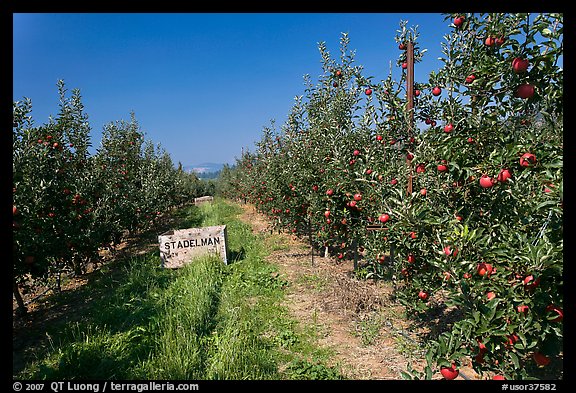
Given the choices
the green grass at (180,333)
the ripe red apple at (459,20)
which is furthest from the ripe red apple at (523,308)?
the ripe red apple at (459,20)

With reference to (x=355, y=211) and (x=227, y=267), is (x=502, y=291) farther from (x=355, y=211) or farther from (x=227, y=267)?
(x=227, y=267)

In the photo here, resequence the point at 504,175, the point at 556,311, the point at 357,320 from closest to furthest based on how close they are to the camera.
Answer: the point at 556,311, the point at 504,175, the point at 357,320

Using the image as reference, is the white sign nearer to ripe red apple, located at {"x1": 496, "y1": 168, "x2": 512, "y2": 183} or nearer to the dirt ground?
the dirt ground

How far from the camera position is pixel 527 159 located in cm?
218

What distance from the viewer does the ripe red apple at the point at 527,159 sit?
7.11ft

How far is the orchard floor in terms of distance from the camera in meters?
3.55

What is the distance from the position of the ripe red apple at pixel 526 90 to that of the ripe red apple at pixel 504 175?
0.59 m

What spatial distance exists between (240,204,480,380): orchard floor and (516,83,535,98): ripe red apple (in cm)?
268

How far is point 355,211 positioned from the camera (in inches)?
234

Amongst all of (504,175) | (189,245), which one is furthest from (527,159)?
(189,245)

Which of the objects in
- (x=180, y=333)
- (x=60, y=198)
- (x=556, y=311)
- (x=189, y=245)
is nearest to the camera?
(x=556, y=311)

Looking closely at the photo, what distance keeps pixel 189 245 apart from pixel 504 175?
6583 mm

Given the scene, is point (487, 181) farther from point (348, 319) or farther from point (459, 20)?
point (348, 319)
